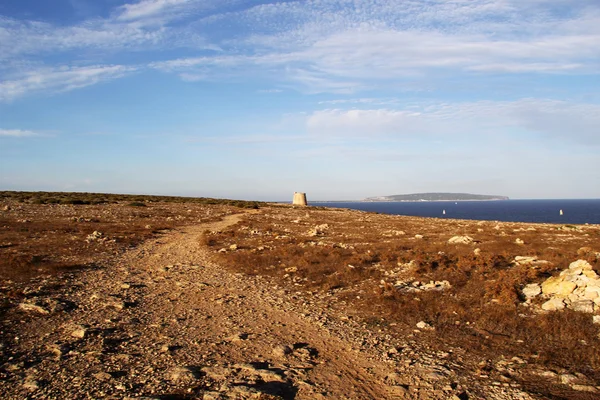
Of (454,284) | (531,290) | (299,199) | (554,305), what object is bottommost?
(454,284)

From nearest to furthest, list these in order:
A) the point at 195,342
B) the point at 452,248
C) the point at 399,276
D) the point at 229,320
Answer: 1. the point at 195,342
2. the point at 229,320
3. the point at 399,276
4. the point at 452,248

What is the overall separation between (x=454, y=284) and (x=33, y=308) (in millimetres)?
13864

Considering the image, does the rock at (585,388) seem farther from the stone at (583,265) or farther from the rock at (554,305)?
the stone at (583,265)

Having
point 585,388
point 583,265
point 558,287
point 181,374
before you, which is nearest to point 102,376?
point 181,374

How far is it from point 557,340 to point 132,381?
381 inches

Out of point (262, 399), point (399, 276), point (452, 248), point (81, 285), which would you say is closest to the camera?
point (262, 399)

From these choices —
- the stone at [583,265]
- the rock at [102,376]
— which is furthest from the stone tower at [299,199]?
the rock at [102,376]

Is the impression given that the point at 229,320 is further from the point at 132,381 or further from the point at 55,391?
the point at 55,391

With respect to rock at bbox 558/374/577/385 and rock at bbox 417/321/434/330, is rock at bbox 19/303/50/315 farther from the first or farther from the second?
rock at bbox 558/374/577/385

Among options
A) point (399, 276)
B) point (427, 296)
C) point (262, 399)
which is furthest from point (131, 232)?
point (262, 399)

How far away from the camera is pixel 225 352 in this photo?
8945mm

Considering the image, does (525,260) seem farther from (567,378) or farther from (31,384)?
(31,384)

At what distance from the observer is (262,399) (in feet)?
22.6

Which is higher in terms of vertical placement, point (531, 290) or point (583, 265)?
point (583, 265)
